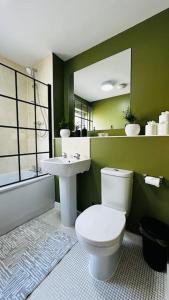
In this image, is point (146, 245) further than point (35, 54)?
No

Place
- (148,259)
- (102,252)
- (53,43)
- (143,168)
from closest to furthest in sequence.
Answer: (102,252) < (148,259) < (143,168) < (53,43)

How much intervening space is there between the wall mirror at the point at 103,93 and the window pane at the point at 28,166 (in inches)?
38.2

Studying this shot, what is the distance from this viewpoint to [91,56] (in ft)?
6.47

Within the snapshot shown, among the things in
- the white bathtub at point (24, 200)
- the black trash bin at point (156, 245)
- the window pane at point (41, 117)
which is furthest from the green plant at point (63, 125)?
the black trash bin at point (156, 245)

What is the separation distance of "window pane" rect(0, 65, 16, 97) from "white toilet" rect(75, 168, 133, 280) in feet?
6.50

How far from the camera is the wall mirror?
173 centimetres

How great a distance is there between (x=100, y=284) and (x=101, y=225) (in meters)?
0.43

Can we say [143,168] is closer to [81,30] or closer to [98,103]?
Answer: [98,103]

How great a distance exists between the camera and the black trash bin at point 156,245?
45.5 inches

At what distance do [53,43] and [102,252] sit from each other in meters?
2.38

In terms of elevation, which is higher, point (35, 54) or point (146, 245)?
point (35, 54)

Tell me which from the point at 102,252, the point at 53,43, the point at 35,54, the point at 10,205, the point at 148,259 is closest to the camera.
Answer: the point at 102,252

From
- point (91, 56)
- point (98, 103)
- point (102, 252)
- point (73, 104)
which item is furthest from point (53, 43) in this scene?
point (102, 252)

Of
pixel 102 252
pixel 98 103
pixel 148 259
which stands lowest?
pixel 148 259
